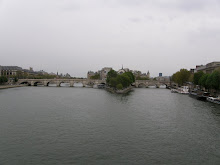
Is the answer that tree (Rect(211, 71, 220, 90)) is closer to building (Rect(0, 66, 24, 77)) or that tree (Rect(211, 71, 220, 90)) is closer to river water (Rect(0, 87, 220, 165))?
river water (Rect(0, 87, 220, 165))

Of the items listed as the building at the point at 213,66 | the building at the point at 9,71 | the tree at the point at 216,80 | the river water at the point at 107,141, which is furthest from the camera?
the building at the point at 9,71

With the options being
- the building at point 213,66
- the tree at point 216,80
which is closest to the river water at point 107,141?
the tree at point 216,80

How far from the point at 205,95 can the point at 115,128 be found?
106 ft

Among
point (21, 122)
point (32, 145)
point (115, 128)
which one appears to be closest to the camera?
point (32, 145)

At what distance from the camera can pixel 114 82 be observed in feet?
228

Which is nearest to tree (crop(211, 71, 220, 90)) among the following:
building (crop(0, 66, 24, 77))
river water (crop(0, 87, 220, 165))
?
river water (crop(0, 87, 220, 165))

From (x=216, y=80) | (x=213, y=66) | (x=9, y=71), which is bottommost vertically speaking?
(x=216, y=80)

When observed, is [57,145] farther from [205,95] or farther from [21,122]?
[205,95]

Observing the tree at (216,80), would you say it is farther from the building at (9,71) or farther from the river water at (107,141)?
the building at (9,71)

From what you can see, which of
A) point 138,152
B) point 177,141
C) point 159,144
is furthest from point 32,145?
point 177,141

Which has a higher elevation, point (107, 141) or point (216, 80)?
point (216, 80)

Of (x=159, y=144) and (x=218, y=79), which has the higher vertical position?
(x=218, y=79)

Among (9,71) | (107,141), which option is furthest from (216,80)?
(9,71)

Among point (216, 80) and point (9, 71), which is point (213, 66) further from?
point (9, 71)
